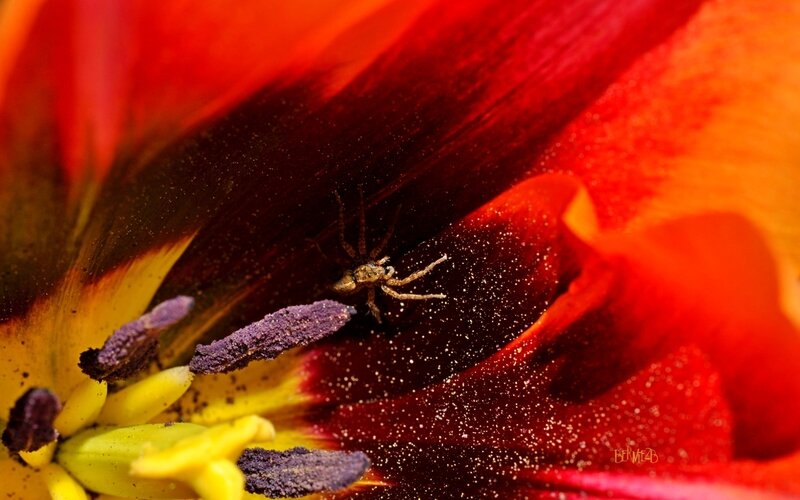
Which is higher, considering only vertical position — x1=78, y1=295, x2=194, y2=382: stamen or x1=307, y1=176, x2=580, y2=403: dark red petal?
x1=78, y1=295, x2=194, y2=382: stamen

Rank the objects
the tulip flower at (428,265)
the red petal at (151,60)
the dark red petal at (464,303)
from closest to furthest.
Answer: the red petal at (151,60) → the tulip flower at (428,265) → the dark red petal at (464,303)

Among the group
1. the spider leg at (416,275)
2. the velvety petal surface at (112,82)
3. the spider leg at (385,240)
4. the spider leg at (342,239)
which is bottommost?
the spider leg at (416,275)

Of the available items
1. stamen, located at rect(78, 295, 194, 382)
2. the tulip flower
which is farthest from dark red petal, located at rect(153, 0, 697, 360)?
stamen, located at rect(78, 295, 194, 382)

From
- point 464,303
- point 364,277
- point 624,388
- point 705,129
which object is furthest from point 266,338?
point 705,129

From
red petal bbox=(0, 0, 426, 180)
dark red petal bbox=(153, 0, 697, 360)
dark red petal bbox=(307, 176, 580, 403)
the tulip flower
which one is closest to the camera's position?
red petal bbox=(0, 0, 426, 180)

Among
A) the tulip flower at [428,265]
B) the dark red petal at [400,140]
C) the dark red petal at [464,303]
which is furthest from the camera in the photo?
the dark red petal at [464,303]

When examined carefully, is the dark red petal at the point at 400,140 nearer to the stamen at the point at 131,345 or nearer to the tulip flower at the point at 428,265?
the tulip flower at the point at 428,265

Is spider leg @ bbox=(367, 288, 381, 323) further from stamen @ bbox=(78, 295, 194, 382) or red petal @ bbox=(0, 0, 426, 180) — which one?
red petal @ bbox=(0, 0, 426, 180)

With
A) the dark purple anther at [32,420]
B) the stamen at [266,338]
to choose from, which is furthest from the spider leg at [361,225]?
the dark purple anther at [32,420]
